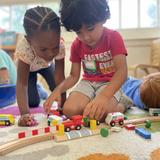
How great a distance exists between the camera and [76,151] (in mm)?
675

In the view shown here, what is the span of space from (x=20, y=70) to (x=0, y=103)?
1.35 feet

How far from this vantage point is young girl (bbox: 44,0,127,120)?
903mm

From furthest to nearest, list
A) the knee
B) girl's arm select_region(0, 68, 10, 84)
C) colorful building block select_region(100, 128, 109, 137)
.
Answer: girl's arm select_region(0, 68, 10, 84), the knee, colorful building block select_region(100, 128, 109, 137)

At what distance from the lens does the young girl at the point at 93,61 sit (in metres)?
0.90

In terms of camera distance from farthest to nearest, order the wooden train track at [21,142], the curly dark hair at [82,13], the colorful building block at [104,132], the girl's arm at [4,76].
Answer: the girl's arm at [4,76], the curly dark hair at [82,13], the colorful building block at [104,132], the wooden train track at [21,142]

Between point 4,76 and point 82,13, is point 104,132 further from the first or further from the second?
point 4,76

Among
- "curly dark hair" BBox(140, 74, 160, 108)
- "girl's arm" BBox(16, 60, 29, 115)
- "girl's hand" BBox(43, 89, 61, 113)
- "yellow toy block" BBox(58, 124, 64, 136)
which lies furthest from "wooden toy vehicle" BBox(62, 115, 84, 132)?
"curly dark hair" BBox(140, 74, 160, 108)

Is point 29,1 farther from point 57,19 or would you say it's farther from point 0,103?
point 57,19

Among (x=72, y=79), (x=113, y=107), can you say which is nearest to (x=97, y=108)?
(x=113, y=107)

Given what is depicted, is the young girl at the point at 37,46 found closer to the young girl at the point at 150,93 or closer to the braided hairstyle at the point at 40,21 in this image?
the braided hairstyle at the point at 40,21

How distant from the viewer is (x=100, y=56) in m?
1.06

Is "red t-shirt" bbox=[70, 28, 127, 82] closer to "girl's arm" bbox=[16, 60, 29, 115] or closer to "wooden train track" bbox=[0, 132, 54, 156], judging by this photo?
"girl's arm" bbox=[16, 60, 29, 115]

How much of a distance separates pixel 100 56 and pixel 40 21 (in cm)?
26

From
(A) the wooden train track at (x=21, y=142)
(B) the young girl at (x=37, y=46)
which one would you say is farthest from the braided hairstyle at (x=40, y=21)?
(A) the wooden train track at (x=21, y=142)
